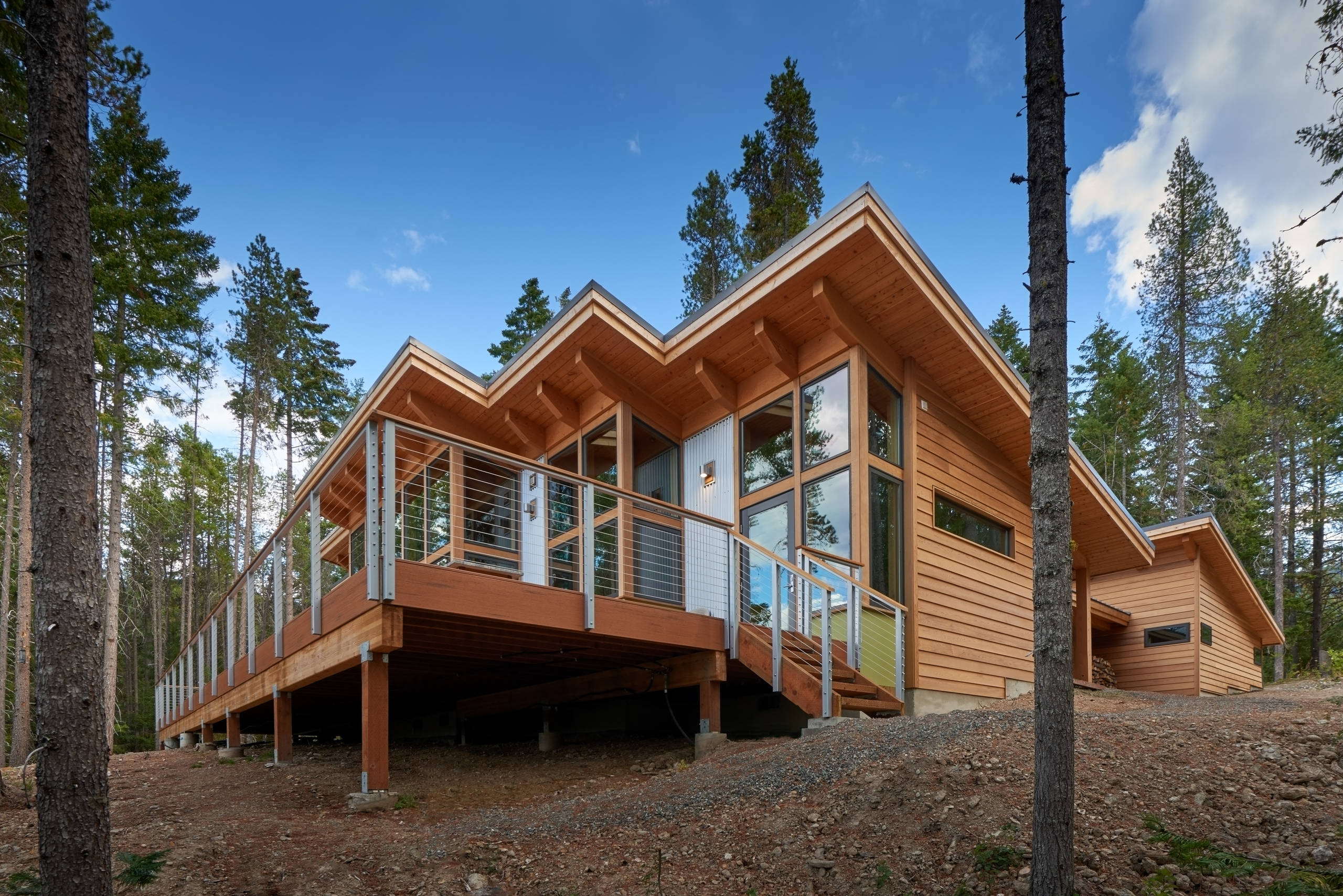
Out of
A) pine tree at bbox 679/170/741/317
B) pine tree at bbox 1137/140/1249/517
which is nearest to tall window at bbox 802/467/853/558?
pine tree at bbox 679/170/741/317

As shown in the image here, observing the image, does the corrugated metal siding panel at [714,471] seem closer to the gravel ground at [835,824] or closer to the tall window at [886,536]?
the tall window at [886,536]

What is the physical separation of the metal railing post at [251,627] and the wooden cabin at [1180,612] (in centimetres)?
1580

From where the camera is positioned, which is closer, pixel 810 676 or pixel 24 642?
pixel 810 676

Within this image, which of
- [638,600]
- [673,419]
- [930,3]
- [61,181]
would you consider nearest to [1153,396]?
[930,3]

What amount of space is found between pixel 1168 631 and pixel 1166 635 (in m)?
0.12

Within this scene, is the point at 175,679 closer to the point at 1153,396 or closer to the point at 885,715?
the point at 885,715

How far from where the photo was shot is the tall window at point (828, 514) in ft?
27.8

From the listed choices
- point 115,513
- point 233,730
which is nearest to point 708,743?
point 233,730

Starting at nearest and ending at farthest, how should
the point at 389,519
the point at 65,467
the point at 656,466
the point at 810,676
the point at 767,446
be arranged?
the point at 65,467, the point at 389,519, the point at 810,676, the point at 767,446, the point at 656,466

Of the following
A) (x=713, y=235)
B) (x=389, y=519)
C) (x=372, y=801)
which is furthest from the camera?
(x=713, y=235)

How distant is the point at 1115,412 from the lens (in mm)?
27719

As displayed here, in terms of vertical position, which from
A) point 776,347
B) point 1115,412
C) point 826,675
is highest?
point 1115,412

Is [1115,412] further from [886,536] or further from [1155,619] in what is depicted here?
[886,536]

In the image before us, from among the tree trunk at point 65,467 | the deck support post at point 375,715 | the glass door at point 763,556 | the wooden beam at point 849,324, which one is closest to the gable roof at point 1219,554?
the wooden beam at point 849,324
